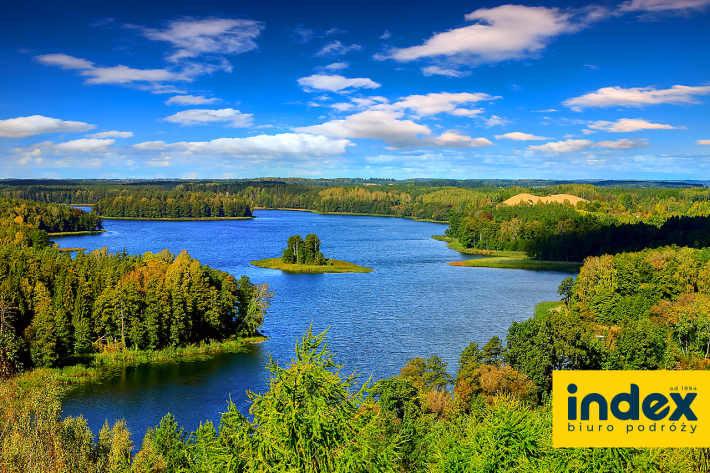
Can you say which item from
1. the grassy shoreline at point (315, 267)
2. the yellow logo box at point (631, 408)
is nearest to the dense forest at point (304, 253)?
the grassy shoreline at point (315, 267)

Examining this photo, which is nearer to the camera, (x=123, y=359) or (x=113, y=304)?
(x=123, y=359)

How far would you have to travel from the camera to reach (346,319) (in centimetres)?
6044

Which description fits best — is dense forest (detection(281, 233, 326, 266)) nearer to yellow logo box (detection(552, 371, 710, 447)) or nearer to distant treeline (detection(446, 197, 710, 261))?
distant treeline (detection(446, 197, 710, 261))

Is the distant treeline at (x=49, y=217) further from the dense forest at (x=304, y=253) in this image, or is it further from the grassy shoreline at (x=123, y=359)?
the grassy shoreline at (x=123, y=359)

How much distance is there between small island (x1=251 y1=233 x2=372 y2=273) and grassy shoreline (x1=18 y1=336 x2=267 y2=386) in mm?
43183

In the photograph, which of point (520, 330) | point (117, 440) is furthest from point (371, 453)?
point (520, 330)

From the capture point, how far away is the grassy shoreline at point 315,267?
96.4 m

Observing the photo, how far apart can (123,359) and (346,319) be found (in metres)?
23.4

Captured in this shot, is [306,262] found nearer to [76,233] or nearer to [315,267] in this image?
[315,267]

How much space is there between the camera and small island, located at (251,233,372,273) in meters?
97.1

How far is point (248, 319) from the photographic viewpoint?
56281mm

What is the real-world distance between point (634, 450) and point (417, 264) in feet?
288

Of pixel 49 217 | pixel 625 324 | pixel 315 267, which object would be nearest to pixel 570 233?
pixel 315 267

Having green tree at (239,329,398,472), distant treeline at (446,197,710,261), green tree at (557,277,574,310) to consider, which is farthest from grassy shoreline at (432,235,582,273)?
green tree at (239,329,398,472)
